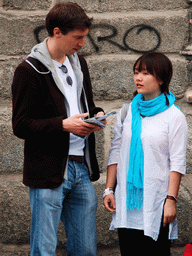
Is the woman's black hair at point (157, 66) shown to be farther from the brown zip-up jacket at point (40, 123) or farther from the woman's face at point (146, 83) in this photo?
the brown zip-up jacket at point (40, 123)

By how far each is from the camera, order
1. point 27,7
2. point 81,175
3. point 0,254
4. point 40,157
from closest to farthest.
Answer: point 40,157
point 81,175
point 27,7
point 0,254

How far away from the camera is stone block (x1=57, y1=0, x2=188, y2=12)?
127 inches

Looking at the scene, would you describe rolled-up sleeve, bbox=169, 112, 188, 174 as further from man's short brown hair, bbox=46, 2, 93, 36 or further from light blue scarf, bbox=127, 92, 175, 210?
man's short brown hair, bbox=46, 2, 93, 36

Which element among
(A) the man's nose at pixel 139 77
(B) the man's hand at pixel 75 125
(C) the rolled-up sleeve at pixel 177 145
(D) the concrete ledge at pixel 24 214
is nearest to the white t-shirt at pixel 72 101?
(B) the man's hand at pixel 75 125

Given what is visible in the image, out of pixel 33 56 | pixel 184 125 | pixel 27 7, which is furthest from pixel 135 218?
pixel 27 7

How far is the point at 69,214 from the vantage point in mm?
2570

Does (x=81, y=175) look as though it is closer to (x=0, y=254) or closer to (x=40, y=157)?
(x=40, y=157)

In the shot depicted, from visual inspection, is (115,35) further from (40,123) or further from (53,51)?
(40,123)

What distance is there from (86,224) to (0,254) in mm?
1235

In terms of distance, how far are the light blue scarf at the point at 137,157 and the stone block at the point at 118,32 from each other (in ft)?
3.21

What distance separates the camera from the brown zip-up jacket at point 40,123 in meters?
Result: 2.23

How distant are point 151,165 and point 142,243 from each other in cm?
48

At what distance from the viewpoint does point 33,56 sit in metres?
2.35

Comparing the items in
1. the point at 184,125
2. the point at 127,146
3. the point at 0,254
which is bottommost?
the point at 0,254
